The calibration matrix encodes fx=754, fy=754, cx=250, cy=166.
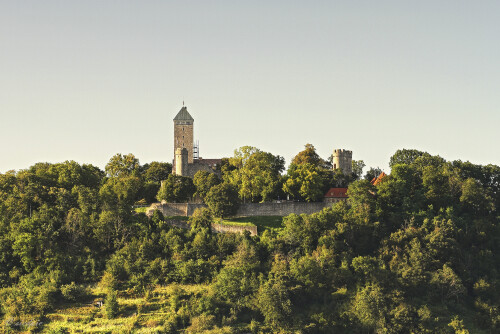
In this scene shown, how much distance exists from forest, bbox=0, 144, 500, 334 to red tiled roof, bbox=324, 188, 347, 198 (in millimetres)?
1355

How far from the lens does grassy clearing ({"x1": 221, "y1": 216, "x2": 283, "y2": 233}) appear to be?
63.8 m

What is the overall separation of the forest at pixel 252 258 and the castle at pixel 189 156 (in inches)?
253

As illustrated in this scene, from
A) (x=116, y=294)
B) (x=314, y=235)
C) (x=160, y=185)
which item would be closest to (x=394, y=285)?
(x=314, y=235)

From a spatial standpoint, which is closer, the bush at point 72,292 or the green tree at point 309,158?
the bush at point 72,292

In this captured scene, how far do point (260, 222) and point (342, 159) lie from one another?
17.6m

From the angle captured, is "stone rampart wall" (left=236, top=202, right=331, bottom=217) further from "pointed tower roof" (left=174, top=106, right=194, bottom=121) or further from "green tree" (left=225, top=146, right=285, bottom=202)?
"pointed tower roof" (left=174, top=106, right=194, bottom=121)

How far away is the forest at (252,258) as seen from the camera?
54594 mm

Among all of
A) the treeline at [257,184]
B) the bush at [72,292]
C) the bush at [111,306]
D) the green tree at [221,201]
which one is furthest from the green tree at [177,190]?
A: the bush at [111,306]

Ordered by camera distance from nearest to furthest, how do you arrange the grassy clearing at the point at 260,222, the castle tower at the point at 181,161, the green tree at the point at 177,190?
the grassy clearing at the point at 260,222 < the green tree at the point at 177,190 < the castle tower at the point at 181,161

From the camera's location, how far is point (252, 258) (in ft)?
192

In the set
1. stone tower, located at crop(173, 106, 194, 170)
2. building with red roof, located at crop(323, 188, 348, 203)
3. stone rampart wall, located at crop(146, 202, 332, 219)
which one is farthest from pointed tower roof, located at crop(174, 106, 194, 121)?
building with red roof, located at crop(323, 188, 348, 203)

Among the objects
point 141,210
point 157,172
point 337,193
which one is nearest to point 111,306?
point 141,210

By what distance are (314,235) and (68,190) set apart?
856 inches

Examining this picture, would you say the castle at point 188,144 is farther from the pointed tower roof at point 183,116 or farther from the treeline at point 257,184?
the treeline at point 257,184
